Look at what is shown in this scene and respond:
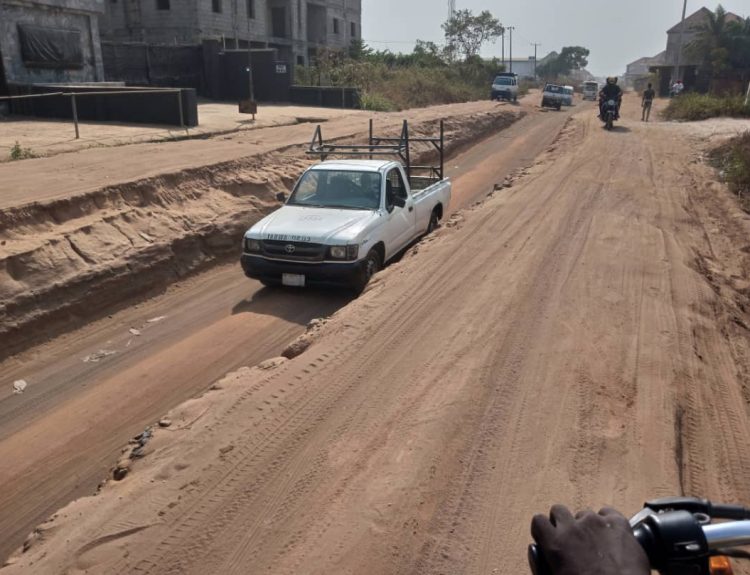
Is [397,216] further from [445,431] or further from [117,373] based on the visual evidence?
[445,431]

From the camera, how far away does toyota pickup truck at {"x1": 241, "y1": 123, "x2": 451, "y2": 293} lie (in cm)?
902

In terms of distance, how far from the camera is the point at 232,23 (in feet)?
152

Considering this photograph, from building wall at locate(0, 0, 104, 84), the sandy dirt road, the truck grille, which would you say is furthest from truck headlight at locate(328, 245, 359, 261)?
building wall at locate(0, 0, 104, 84)

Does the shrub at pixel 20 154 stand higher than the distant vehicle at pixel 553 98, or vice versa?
the distant vehicle at pixel 553 98

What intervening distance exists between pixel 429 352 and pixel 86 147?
12.7 metres

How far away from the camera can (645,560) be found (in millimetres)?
1689

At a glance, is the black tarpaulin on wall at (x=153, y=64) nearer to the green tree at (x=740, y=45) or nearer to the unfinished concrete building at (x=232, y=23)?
the unfinished concrete building at (x=232, y=23)

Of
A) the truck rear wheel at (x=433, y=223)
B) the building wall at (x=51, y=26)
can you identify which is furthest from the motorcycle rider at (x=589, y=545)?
the building wall at (x=51, y=26)

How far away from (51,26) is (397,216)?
2184 cm

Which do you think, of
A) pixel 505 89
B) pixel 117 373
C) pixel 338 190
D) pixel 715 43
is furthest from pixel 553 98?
pixel 117 373

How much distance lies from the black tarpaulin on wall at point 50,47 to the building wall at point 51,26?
18cm

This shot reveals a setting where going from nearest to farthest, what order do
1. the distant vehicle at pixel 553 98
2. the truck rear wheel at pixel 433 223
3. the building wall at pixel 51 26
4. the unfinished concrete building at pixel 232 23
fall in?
1. the truck rear wheel at pixel 433 223
2. the building wall at pixel 51 26
3. the unfinished concrete building at pixel 232 23
4. the distant vehicle at pixel 553 98

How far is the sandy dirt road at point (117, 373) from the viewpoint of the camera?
564 centimetres

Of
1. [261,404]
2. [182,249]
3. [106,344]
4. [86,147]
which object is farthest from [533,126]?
[261,404]
